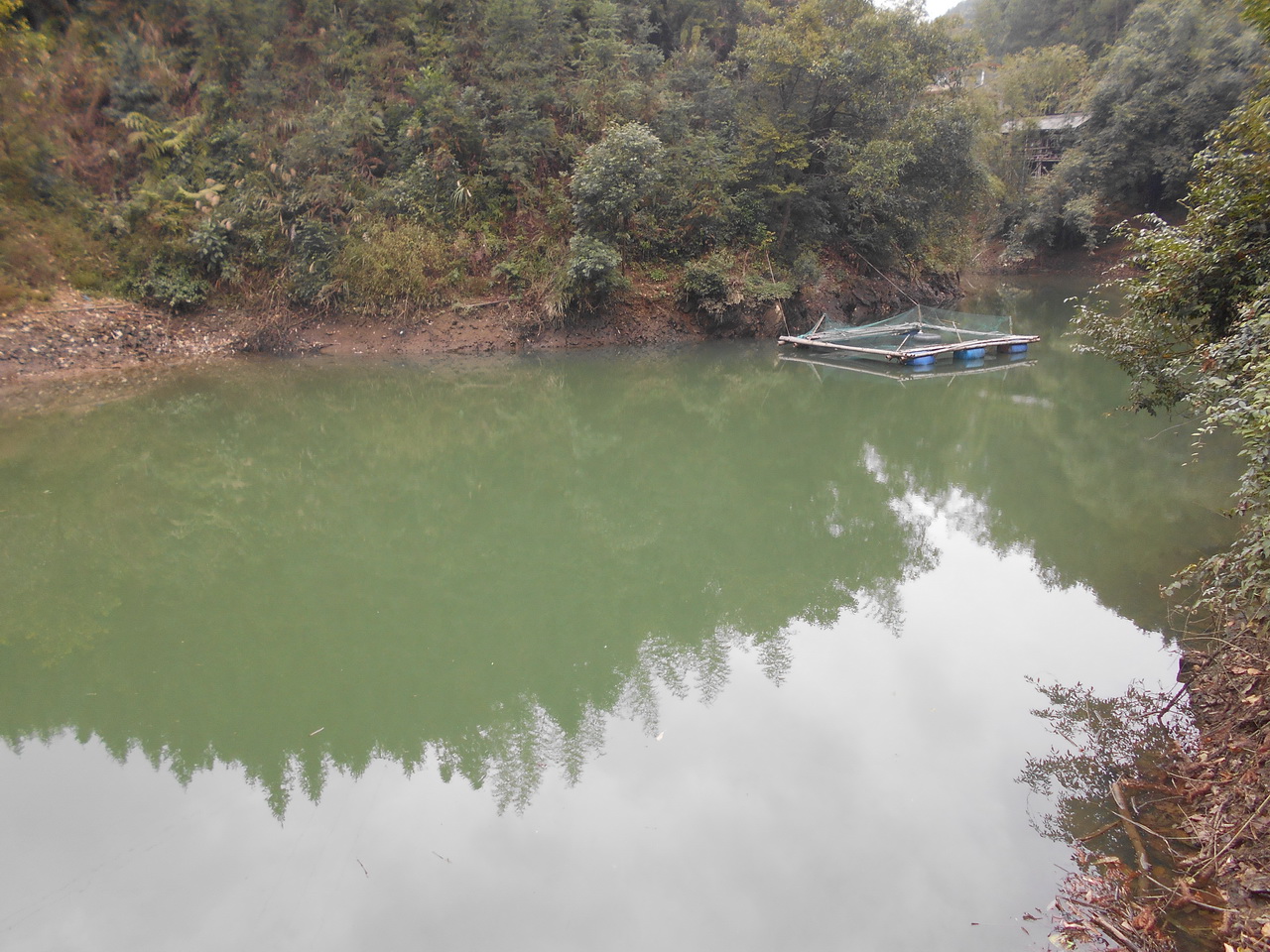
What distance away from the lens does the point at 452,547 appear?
7340mm

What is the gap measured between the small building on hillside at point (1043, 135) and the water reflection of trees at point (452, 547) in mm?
20776

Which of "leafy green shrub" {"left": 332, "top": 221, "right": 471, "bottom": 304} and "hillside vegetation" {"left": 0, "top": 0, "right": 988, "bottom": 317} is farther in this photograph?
"leafy green shrub" {"left": 332, "top": 221, "right": 471, "bottom": 304}

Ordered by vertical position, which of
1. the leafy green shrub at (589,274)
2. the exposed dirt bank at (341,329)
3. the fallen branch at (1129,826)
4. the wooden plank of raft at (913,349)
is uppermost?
the leafy green shrub at (589,274)

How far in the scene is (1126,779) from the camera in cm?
410

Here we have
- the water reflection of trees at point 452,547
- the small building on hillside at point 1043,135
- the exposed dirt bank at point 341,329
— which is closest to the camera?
the water reflection of trees at point 452,547

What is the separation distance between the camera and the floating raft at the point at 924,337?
14906 millimetres

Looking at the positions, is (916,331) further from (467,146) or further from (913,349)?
(467,146)

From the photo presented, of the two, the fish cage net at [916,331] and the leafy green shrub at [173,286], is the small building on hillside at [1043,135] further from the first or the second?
the leafy green shrub at [173,286]

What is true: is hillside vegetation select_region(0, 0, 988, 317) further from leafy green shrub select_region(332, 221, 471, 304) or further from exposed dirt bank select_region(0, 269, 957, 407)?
exposed dirt bank select_region(0, 269, 957, 407)

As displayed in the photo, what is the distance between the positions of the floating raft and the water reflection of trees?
7.08 feet

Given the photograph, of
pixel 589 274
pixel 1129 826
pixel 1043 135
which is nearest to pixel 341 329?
pixel 589 274

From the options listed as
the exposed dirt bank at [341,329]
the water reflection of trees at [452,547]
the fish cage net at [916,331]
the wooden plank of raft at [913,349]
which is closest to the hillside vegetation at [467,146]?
the exposed dirt bank at [341,329]

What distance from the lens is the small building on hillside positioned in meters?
27.6

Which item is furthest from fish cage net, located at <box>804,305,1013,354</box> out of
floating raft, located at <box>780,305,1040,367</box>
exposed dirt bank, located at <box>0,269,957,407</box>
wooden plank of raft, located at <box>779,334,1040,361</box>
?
exposed dirt bank, located at <box>0,269,957,407</box>
